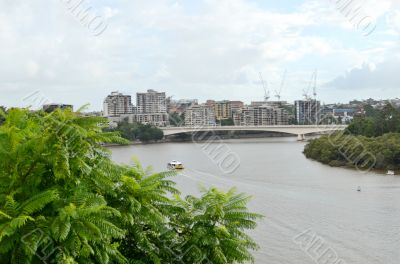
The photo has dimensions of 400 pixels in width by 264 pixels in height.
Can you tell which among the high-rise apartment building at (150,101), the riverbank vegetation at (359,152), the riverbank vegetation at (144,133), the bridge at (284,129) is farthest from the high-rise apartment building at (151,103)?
the riverbank vegetation at (359,152)

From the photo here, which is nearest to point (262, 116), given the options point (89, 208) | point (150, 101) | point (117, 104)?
point (150, 101)

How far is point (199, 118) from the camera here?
156 feet

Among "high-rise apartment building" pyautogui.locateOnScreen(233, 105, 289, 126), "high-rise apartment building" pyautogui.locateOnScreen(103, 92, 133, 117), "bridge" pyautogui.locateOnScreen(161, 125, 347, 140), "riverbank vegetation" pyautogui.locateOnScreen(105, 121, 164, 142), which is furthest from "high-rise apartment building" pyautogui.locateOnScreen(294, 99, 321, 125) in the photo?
"riverbank vegetation" pyautogui.locateOnScreen(105, 121, 164, 142)

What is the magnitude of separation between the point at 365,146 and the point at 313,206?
387 inches

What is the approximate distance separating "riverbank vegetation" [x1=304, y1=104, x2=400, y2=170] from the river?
3.20 ft

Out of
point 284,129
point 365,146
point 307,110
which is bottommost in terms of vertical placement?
point 365,146

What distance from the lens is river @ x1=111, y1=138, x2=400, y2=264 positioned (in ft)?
28.7

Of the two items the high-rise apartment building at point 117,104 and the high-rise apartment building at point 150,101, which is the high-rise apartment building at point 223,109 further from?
the high-rise apartment building at point 117,104

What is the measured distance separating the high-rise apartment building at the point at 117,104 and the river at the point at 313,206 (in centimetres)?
2853

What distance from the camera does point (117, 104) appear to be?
50.6 m

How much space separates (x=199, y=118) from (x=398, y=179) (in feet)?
104

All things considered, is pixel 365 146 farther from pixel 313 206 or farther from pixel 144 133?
pixel 144 133

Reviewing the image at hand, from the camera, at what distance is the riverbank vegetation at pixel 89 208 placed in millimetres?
2369

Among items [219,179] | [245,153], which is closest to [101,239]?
[219,179]
